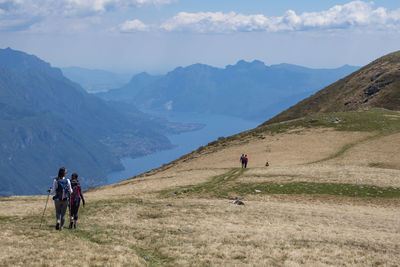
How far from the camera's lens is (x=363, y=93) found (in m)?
112

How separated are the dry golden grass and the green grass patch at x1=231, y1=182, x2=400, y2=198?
1.03m

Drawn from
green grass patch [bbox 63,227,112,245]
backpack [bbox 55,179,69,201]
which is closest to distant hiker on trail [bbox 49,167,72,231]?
backpack [bbox 55,179,69,201]

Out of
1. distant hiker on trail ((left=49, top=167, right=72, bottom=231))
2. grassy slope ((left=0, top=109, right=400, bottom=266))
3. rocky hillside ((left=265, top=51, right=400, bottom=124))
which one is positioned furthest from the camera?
rocky hillside ((left=265, top=51, right=400, bottom=124))

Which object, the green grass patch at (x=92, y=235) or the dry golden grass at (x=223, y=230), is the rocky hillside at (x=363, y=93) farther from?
the green grass patch at (x=92, y=235)

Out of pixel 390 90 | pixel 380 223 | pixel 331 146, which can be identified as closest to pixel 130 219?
pixel 380 223

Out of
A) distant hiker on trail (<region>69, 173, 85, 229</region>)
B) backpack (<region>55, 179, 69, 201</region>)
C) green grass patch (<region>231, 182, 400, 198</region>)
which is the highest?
backpack (<region>55, 179, 69, 201</region>)

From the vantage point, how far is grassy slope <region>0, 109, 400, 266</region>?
1598 cm

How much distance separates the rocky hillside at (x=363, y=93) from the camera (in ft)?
332

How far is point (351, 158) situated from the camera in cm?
5188

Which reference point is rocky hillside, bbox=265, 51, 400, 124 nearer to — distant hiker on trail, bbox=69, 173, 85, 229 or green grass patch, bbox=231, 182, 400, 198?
green grass patch, bbox=231, 182, 400, 198

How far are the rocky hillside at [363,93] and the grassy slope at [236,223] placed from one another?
64.5m

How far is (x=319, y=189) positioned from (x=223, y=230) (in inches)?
743

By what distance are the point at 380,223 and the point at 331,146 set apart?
36418 mm

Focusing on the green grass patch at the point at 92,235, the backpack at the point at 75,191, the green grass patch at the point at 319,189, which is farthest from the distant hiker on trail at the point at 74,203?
the green grass patch at the point at 319,189
